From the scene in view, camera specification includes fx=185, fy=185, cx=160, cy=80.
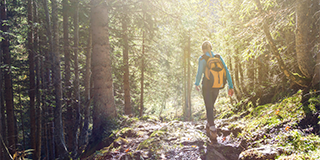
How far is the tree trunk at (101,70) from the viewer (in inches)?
257

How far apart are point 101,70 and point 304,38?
5.94 metres

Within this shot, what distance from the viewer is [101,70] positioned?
6535 mm

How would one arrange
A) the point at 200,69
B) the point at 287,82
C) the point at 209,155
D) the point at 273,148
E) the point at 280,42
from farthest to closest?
1. the point at 280,42
2. the point at 287,82
3. the point at 200,69
4. the point at 209,155
5. the point at 273,148

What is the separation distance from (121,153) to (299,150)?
335cm

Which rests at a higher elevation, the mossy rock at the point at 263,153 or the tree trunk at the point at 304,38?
the tree trunk at the point at 304,38

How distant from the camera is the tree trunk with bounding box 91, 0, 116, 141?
652cm

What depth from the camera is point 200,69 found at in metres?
4.56

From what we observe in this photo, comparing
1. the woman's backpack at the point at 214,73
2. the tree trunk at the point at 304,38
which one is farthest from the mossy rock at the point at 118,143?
the tree trunk at the point at 304,38

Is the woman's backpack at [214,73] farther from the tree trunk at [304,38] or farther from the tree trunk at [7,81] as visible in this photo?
the tree trunk at [7,81]

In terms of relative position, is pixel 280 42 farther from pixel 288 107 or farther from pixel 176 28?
pixel 176 28

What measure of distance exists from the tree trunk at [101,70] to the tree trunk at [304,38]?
570cm

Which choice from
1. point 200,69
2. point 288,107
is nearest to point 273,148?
point 288,107

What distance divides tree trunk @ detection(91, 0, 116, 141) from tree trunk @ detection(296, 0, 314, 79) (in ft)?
18.7

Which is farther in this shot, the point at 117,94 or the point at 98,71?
the point at 117,94
